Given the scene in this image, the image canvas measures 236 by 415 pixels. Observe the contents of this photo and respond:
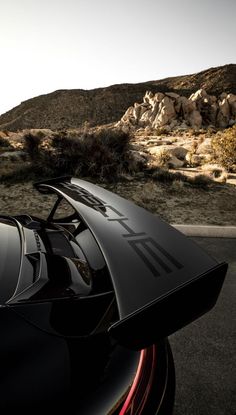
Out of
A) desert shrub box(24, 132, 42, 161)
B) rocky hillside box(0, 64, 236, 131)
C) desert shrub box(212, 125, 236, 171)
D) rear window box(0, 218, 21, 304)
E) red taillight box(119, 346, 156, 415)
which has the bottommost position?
→ desert shrub box(212, 125, 236, 171)

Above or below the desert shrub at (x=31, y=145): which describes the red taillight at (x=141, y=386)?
below

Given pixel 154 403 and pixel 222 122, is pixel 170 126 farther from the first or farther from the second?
pixel 154 403

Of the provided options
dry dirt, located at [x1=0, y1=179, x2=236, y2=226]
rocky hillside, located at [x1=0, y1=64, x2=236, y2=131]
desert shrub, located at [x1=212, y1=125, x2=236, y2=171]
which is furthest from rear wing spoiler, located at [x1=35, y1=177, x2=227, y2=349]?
rocky hillside, located at [x1=0, y1=64, x2=236, y2=131]

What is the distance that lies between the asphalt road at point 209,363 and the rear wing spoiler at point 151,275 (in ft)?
4.03

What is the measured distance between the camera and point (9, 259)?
158 centimetres

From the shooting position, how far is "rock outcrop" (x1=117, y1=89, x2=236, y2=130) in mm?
50469

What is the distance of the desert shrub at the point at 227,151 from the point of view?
498 inches

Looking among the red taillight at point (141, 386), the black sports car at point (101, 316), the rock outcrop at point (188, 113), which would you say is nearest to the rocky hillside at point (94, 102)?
the rock outcrop at point (188, 113)

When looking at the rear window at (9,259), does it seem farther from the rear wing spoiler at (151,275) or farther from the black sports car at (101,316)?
the rear wing spoiler at (151,275)

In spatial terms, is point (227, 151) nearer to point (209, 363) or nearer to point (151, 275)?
point (209, 363)

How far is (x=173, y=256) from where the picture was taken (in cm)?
151

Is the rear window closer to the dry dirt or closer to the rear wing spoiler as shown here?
the rear wing spoiler

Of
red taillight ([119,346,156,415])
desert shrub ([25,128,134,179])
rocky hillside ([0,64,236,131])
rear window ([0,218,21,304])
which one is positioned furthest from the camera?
rocky hillside ([0,64,236,131])

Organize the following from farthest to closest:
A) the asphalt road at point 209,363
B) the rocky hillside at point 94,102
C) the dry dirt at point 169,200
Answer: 1. the rocky hillside at point 94,102
2. the dry dirt at point 169,200
3. the asphalt road at point 209,363
